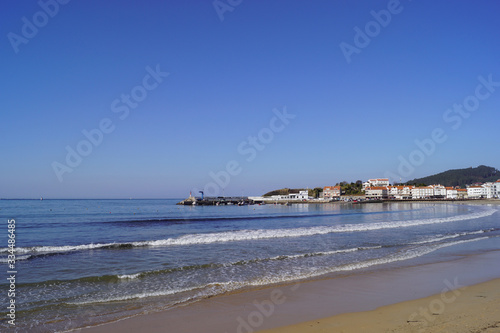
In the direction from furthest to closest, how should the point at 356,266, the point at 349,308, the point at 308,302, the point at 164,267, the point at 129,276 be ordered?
the point at 356,266, the point at 164,267, the point at 129,276, the point at 308,302, the point at 349,308

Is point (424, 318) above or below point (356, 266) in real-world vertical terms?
above

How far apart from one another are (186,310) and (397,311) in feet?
15.2

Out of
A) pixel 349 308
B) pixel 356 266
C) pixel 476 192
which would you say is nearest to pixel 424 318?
pixel 349 308

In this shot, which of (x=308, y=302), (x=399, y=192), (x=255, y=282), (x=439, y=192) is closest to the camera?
(x=308, y=302)

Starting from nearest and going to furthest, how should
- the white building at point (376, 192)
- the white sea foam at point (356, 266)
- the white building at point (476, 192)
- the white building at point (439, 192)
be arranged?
the white sea foam at point (356, 266)
the white building at point (376, 192)
the white building at point (439, 192)
the white building at point (476, 192)

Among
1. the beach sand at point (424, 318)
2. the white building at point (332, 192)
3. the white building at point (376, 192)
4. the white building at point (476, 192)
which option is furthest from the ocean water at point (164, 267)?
the white building at point (476, 192)

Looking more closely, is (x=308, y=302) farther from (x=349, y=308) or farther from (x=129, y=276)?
(x=129, y=276)

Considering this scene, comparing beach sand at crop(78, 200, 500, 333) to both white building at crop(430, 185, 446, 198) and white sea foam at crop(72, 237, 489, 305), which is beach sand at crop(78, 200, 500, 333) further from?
white building at crop(430, 185, 446, 198)

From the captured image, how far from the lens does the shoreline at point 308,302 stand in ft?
21.0

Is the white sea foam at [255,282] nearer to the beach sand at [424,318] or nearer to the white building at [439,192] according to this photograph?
the beach sand at [424,318]

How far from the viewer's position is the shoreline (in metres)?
6.39

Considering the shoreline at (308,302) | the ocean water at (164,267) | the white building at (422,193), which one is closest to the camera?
the shoreline at (308,302)

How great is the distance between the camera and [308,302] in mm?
7871

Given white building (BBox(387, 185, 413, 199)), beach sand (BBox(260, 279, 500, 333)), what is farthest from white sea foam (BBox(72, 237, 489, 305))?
white building (BBox(387, 185, 413, 199))
